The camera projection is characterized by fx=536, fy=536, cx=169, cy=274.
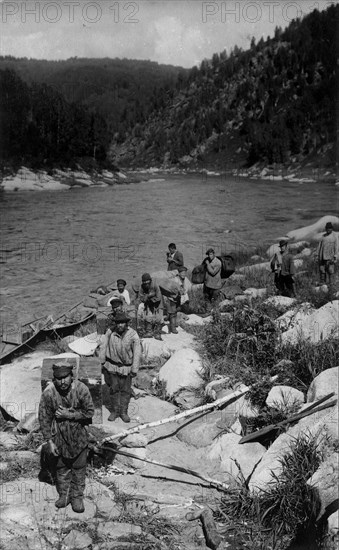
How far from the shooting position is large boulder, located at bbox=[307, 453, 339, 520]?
446cm

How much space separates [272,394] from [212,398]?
3.50 ft

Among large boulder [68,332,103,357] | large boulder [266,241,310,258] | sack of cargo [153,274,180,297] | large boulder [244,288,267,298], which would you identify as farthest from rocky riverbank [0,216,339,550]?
large boulder [266,241,310,258]

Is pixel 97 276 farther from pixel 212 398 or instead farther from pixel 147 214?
pixel 147 214

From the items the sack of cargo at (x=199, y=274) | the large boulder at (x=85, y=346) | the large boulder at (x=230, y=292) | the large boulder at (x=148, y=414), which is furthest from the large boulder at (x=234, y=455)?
the sack of cargo at (x=199, y=274)

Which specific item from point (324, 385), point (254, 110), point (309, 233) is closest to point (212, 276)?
point (324, 385)

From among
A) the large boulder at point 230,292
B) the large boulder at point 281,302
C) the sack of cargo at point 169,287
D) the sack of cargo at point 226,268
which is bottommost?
the large boulder at point 230,292

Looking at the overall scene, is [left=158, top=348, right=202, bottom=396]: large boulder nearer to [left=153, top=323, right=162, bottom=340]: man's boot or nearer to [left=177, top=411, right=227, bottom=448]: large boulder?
[left=177, top=411, right=227, bottom=448]: large boulder

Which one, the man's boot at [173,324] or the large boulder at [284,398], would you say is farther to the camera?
the man's boot at [173,324]

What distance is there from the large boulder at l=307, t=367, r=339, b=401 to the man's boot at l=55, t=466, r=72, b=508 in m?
2.90

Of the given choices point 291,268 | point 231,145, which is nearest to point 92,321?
point 291,268

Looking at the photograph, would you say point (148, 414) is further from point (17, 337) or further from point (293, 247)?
point (293, 247)

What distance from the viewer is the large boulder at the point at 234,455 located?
19.1 feet

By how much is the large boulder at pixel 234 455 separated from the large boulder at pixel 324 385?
88 cm

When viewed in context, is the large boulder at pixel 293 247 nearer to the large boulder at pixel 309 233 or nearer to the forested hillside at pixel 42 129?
the large boulder at pixel 309 233
